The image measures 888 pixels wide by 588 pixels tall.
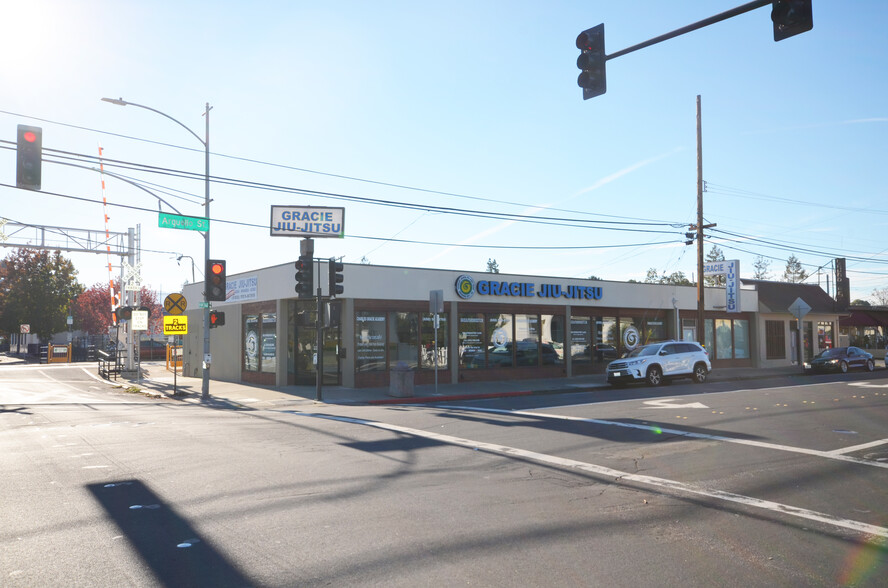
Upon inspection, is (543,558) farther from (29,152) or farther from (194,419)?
(29,152)

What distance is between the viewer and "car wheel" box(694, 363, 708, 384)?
2517cm

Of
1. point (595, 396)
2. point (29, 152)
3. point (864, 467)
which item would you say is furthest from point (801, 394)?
point (29, 152)

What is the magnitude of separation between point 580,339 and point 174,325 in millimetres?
17443

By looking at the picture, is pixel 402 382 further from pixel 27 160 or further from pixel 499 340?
pixel 27 160

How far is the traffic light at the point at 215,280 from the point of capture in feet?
70.4

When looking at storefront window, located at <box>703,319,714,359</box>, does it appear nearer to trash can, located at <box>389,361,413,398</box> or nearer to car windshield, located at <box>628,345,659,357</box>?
car windshield, located at <box>628,345,659,357</box>

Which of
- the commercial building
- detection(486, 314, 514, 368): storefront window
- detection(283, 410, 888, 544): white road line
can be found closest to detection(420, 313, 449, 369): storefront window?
the commercial building

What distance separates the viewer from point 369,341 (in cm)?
2364

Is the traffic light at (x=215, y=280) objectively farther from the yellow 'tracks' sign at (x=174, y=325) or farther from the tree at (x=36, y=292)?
the tree at (x=36, y=292)

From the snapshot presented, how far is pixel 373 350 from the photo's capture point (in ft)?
77.7

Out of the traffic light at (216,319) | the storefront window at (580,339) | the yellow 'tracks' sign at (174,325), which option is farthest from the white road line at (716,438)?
the storefront window at (580,339)

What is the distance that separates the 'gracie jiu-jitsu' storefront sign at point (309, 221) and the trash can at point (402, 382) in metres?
7.19

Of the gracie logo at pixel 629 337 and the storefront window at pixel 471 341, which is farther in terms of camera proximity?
the gracie logo at pixel 629 337

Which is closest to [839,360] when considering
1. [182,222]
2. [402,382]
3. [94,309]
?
[402,382]
